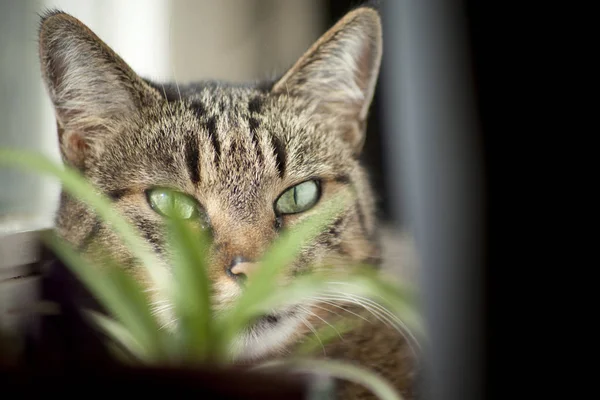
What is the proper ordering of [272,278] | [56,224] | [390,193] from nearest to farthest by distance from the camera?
1. [272,278]
2. [56,224]
3. [390,193]

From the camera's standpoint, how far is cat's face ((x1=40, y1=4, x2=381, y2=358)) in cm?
79

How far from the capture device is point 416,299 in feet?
2.93

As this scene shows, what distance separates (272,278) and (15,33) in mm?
539

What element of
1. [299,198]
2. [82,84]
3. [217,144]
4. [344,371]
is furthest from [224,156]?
[344,371]

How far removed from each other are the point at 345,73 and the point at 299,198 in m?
0.22

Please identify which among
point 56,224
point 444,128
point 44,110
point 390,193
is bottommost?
point 56,224

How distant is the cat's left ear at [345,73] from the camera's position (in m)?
0.86

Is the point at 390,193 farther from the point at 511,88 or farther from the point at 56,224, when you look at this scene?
the point at 56,224

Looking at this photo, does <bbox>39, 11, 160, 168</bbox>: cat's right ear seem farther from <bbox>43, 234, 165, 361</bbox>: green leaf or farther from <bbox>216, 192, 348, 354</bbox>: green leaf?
<bbox>216, 192, 348, 354</bbox>: green leaf

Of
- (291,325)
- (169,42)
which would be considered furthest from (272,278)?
(169,42)

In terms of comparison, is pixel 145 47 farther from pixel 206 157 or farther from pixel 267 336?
pixel 267 336

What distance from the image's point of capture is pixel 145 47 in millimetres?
849

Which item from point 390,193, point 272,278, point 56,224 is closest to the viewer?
point 272,278

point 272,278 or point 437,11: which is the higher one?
point 437,11
